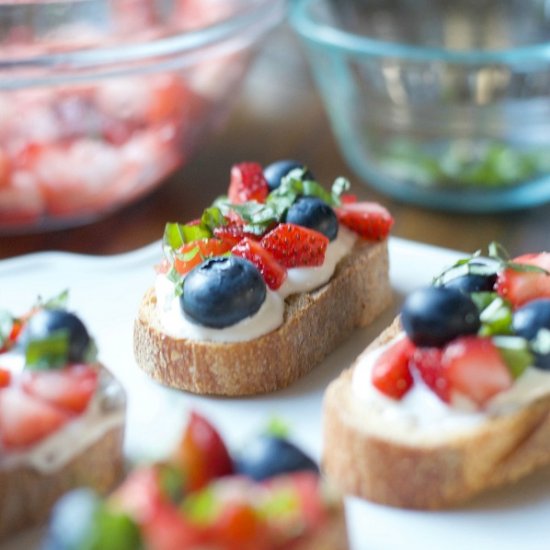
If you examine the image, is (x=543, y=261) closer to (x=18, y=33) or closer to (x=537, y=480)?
(x=537, y=480)

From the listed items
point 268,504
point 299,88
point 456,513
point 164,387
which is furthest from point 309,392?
point 299,88

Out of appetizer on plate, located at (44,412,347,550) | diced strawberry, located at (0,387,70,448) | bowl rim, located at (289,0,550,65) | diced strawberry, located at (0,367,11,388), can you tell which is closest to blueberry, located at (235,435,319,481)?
appetizer on plate, located at (44,412,347,550)

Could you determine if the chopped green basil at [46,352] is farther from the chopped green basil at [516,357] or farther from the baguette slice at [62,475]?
the chopped green basil at [516,357]

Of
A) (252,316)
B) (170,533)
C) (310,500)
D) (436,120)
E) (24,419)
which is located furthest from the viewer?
(436,120)

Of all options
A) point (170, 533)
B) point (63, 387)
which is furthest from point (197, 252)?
point (170, 533)

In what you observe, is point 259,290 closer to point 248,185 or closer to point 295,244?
point 295,244
